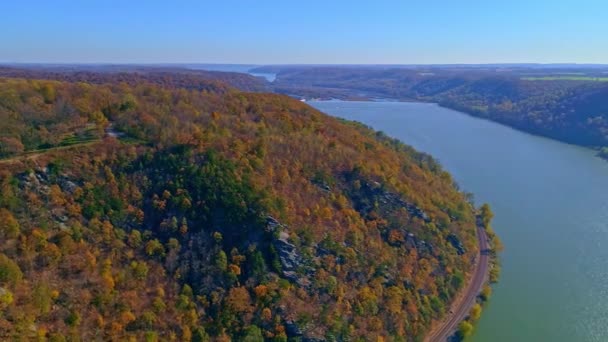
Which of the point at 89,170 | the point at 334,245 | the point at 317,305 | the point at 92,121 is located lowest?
the point at 317,305

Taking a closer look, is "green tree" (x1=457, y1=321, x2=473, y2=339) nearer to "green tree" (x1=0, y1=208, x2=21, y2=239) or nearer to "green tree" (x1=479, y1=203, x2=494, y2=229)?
"green tree" (x1=479, y1=203, x2=494, y2=229)

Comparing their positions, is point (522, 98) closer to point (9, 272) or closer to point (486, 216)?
point (486, 216)

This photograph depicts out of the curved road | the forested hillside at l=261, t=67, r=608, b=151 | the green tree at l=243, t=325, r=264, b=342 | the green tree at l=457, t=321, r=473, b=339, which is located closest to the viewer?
the green tree at l=243, t=325, r=264, b=342

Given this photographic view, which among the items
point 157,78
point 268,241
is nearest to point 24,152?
point 268,241

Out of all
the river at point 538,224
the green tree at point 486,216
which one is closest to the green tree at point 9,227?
the river at point 538,224

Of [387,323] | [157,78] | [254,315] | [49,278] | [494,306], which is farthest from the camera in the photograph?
[157,78]

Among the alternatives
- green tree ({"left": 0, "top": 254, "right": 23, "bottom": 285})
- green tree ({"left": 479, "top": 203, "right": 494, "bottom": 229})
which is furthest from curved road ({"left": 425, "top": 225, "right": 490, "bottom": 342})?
green tree ({"left": 0, "top": 254, "right": 23, "bottom": 285})

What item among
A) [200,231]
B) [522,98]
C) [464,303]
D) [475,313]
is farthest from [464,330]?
[522,98]

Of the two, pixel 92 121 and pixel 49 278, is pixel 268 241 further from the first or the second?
pixel 92 121
